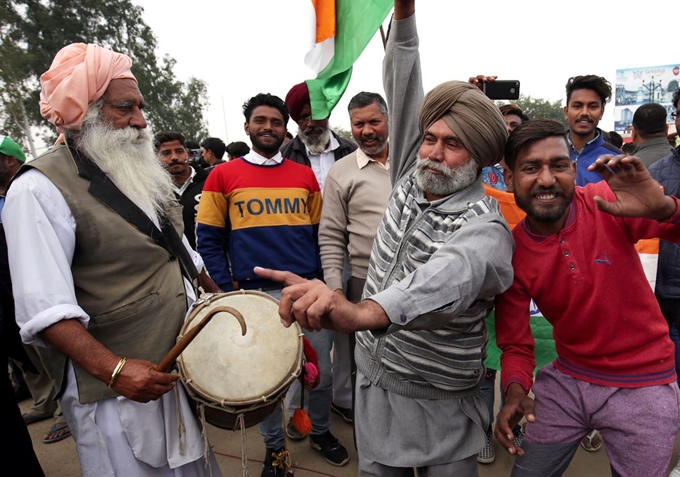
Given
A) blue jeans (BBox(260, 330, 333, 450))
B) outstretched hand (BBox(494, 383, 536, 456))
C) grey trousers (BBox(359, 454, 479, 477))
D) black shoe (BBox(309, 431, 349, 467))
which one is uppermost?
outstretched hand (BBox(494, 383, 536, 456))

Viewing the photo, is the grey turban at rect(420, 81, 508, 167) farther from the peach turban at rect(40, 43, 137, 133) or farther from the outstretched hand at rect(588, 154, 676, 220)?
the peach turban at rect(40, 43, 137, 133)

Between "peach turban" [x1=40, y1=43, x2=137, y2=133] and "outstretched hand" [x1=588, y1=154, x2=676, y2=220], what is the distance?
1893 millimetres

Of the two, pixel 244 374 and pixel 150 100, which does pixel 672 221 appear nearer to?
pixel 244 374

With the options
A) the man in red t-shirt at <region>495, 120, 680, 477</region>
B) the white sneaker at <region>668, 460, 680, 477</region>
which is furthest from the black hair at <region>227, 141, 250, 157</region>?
the white sneaker at <region>668, 460, 680, 477</region>

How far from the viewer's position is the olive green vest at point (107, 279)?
1.71m

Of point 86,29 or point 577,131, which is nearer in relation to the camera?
point 577,131

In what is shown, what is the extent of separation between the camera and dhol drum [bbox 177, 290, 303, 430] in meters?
1.79

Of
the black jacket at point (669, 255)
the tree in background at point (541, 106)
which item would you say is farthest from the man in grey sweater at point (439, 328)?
the tree in background at point (541, 106)

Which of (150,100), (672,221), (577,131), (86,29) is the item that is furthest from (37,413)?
(86,29)

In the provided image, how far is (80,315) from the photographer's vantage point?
62.1 inches

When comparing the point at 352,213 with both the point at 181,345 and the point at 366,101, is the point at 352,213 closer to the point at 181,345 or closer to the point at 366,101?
the point at 366,101

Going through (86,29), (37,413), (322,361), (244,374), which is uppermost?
(86,29)

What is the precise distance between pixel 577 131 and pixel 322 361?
2.46m

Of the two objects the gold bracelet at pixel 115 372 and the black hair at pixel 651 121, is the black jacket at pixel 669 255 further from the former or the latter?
the gold bracelet at pixel 115 372
